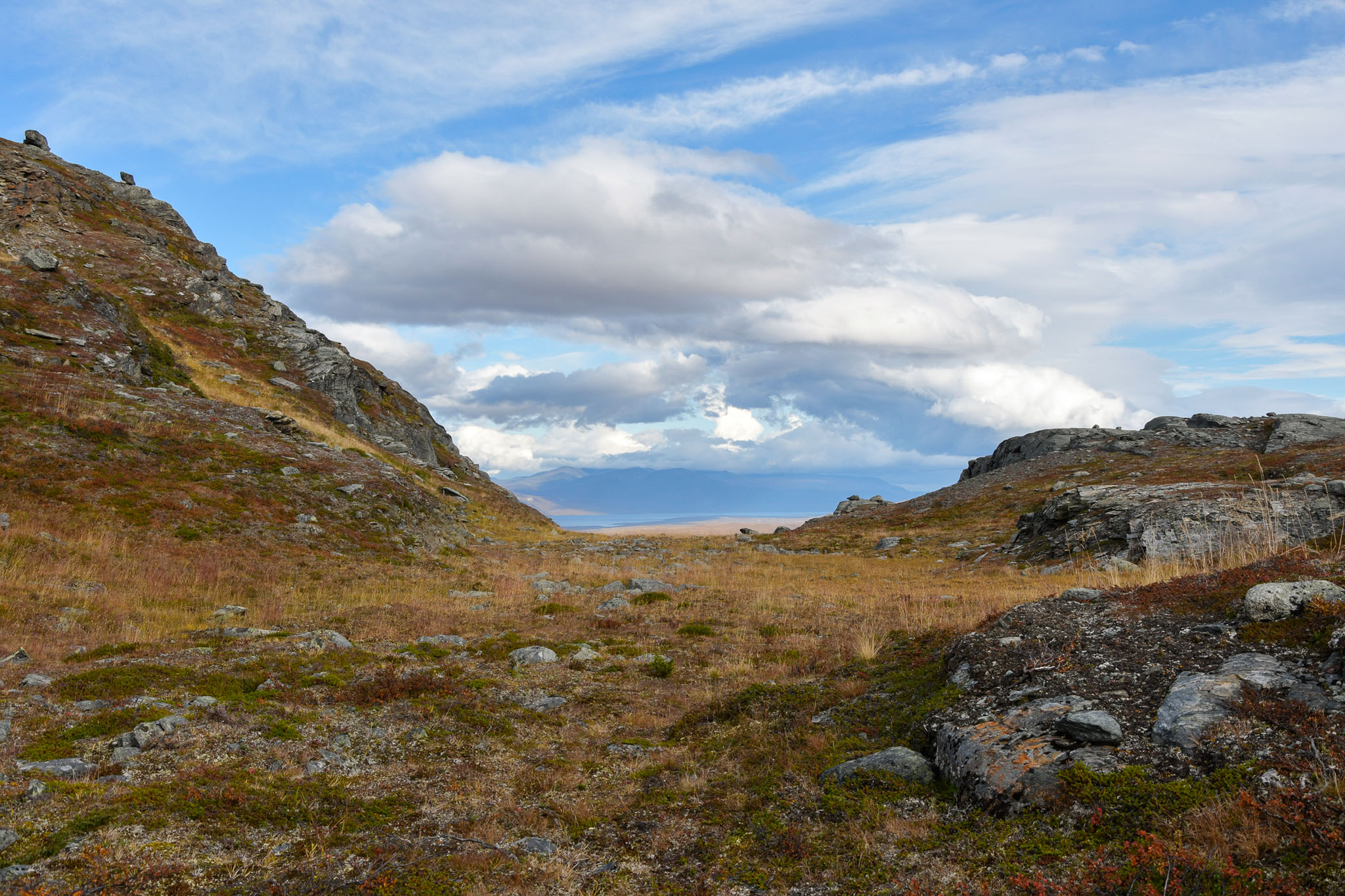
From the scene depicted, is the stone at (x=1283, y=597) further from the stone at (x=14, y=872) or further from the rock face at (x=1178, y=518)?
the rock face at (x=1178, y=518)

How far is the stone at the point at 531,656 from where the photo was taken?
49.9ft

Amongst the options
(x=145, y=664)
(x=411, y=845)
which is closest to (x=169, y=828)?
(x=411, y=845)

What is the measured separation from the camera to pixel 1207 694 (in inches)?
284

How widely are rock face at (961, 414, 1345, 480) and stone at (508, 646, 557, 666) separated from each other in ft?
204

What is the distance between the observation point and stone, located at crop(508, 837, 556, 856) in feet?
24.2

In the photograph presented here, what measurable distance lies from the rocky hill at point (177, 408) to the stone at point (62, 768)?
17497 mm

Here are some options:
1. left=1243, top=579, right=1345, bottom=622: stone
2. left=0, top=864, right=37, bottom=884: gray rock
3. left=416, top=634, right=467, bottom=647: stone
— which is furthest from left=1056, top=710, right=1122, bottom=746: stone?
left=416, top=634, right=467, bottom=647: stone

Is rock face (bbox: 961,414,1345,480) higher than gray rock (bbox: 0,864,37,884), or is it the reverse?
rock face (bbox: 961,414,1345,480)

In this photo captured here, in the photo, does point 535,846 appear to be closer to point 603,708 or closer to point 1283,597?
point 603,708

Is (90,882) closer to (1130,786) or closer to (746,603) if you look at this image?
(1130,786)

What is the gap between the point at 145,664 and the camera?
12.5 m

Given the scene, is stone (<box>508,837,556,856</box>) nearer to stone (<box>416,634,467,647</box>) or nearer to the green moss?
the green moss

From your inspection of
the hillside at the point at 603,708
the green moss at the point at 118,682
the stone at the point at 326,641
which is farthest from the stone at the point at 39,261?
the green moss at the point at 118,682

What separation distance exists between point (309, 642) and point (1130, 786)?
14985 millimetres
